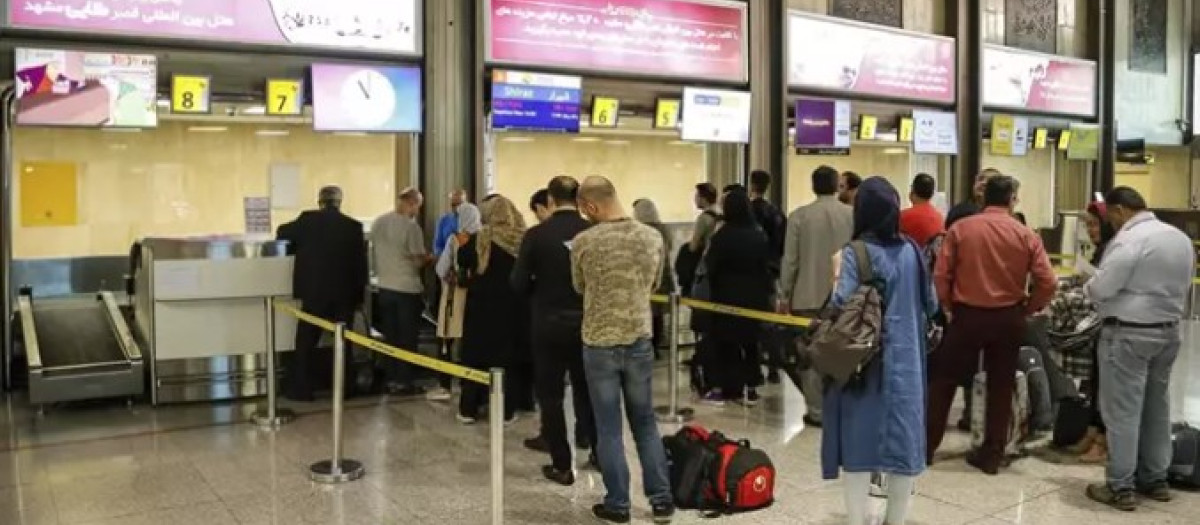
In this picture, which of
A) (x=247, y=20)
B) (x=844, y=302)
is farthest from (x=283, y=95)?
(x=844, y=302)

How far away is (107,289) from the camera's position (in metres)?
11.8

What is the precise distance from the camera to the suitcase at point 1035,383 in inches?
237

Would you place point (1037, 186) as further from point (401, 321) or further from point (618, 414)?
point (618, 414)

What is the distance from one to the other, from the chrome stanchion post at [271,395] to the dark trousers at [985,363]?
399 centimetres

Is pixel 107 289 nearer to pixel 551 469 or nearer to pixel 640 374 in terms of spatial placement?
pixel 551 469

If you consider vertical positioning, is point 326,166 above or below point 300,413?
above

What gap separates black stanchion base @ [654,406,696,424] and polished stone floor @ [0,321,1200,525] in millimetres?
109

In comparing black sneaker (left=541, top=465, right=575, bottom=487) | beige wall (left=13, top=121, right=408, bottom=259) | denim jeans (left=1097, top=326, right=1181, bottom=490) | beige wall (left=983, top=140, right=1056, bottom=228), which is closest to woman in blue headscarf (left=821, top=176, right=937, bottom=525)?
denim jeans (left=1097, top=326, right=1181, bottom=490)

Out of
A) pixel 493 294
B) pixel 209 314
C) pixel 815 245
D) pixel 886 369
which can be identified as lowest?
pixel 209 314

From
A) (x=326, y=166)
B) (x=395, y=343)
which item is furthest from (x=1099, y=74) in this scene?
(x=395, y=343)

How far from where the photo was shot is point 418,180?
30.1 feet

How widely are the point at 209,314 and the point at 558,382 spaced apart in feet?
11.7

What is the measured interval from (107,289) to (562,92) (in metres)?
5.85

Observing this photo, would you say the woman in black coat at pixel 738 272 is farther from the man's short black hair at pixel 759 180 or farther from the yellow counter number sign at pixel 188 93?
the yellow counter number sign at pixel 188 93
